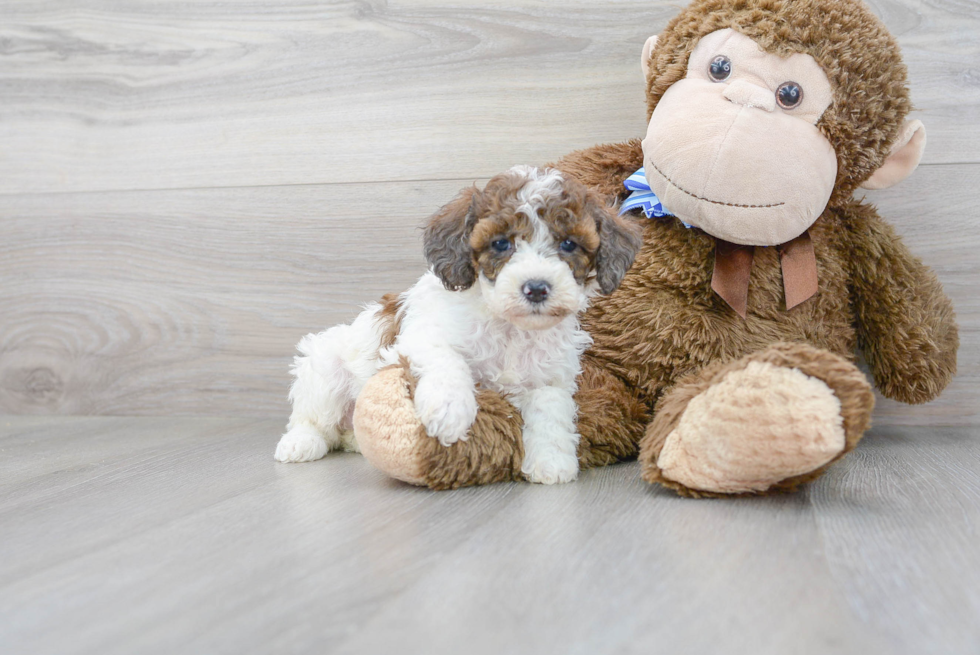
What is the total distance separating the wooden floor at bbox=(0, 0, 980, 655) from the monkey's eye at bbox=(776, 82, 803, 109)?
55 centimetres

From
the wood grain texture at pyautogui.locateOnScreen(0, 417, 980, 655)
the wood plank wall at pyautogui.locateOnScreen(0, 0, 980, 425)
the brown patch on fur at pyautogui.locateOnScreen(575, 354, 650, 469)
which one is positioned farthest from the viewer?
the wood plank wall at pyautogui.locateOnScreen(0, 0, 980, 425)

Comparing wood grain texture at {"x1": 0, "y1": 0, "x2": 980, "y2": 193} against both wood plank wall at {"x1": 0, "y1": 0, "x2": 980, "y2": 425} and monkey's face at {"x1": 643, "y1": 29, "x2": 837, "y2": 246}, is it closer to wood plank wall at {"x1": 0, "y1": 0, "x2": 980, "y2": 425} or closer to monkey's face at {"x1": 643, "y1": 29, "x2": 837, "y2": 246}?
Result: wood plank wall at {"x1": 0, "y1": 0, "x2": 980, "y2": 425}

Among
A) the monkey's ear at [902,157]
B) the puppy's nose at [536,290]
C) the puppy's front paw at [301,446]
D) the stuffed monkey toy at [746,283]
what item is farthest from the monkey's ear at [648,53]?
the puppy's front paw at [301,446]

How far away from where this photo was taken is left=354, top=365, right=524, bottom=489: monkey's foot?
1.37 metres

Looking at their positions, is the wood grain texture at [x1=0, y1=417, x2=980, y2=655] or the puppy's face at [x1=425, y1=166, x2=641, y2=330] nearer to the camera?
the wood grain texture at [x1=0, y1=417, x2=980, y2=655]

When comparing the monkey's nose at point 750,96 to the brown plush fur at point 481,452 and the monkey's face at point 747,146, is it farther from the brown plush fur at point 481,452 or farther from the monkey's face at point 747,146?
the brown plush fur at point 481,452

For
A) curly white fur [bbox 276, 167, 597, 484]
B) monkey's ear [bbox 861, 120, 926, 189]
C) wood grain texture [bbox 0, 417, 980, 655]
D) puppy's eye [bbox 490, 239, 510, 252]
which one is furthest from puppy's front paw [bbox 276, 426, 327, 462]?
monkey's ear [bbox 861, 120, 926, 189]

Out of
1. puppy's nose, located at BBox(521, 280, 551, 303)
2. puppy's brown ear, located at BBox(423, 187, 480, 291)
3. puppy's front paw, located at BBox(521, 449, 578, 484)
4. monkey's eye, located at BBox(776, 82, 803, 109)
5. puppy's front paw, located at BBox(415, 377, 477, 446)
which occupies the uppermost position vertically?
monkey's eye, located at BBox(776, 82, 803, 109)

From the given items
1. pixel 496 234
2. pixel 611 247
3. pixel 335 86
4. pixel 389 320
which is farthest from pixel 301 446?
pixel 335 86

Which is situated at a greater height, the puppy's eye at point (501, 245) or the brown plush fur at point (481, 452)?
the puppy's eye at point (501, 245)

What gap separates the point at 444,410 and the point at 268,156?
3.86ft

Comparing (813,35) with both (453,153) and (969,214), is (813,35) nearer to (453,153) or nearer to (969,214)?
(969,214)

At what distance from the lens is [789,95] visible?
1489 mm

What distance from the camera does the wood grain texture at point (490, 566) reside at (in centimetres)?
82
